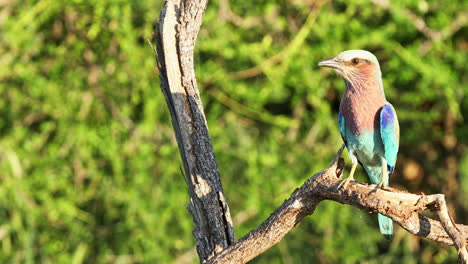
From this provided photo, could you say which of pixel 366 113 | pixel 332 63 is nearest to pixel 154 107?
pixel 332 63

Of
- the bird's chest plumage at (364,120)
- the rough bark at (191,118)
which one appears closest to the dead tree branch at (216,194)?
the rough bark at (191,118)

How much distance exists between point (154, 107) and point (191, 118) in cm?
192

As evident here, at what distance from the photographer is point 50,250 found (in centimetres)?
436

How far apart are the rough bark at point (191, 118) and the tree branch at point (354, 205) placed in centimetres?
14

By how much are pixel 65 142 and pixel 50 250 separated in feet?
2.15

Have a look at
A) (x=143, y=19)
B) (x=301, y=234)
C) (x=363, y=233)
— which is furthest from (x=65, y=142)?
(x=363, y=233)

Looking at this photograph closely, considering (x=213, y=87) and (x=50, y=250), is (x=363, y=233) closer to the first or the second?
(x=213, y=87)

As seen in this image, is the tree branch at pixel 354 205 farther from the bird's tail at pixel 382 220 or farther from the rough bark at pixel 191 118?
the bird's tail at pixel 382 220

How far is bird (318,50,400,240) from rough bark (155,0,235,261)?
1.54 feet

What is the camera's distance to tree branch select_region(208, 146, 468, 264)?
6.72 feet

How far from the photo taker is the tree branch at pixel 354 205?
2049 millimetres

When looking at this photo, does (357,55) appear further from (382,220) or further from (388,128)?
(382,220)

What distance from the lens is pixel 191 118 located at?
234 cm

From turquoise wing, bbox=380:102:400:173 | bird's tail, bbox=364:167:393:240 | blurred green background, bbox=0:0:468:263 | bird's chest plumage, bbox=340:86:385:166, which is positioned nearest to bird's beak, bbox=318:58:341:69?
bird's chest plumage, bbox=340:86:385:166
